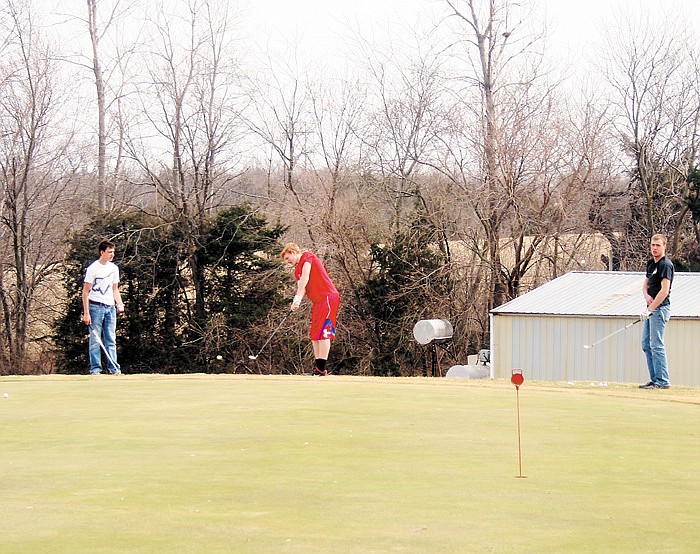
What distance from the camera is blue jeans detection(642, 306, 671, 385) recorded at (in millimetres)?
11461

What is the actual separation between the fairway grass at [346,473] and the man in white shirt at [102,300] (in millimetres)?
4332

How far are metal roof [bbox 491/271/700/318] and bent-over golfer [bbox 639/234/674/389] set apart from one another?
1562 cm

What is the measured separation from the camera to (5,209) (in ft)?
123

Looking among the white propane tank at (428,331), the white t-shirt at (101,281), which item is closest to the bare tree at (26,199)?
the white propane tank at (428,331)

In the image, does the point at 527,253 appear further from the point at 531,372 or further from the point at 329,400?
the point at 329,400

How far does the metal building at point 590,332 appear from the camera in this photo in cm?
2711

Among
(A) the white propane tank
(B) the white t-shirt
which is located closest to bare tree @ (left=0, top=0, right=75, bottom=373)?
(A) the white propane tank

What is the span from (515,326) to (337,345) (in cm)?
739

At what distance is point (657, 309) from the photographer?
11727mm

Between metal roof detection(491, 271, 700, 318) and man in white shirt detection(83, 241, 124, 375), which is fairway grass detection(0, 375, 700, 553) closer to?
man in white shirt detection(83, 241, 124, 375)

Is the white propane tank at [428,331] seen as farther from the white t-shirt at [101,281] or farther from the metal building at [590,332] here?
the white t-shirt at [101,281]

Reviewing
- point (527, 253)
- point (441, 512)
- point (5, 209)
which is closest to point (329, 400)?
point (441, 512)

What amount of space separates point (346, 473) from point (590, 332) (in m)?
23.0

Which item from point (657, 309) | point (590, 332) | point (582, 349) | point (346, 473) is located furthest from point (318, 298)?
point (590, 332)
